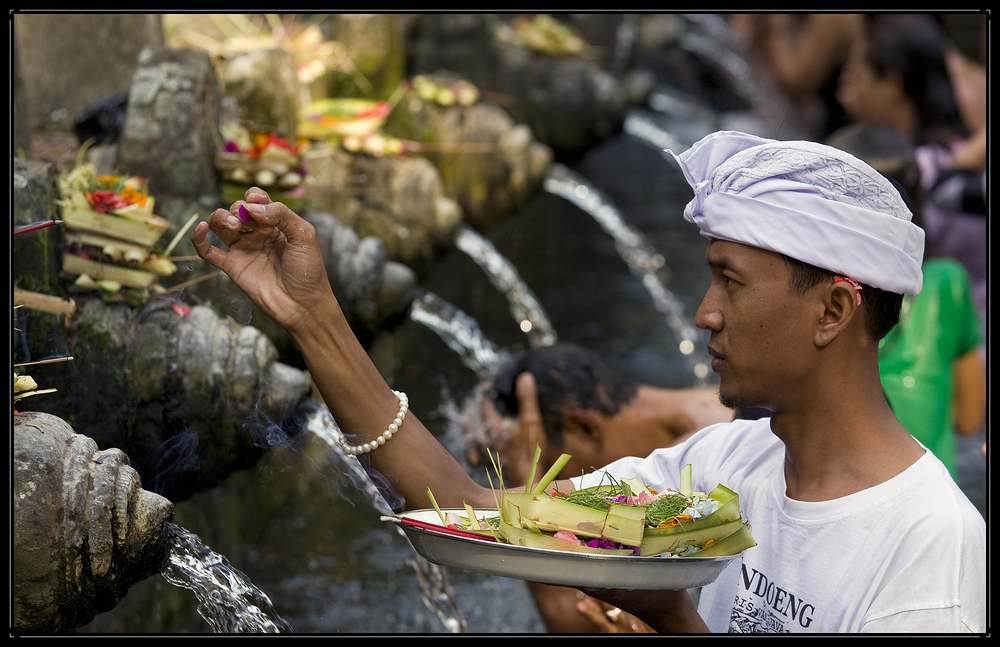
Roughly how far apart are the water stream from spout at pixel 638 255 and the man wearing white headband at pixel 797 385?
4336 mm

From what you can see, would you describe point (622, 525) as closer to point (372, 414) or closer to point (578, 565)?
point (578, 565)

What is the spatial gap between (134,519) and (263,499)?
2221 mm

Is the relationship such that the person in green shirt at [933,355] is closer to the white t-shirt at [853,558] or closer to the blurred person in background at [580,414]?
the blurred person in background at [580,414]

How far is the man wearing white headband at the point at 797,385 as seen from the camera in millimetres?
1649

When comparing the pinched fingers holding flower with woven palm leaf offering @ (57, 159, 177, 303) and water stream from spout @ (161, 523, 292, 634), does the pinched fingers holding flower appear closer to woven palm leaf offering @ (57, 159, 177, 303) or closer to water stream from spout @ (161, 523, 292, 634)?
water stream from spout @ (161, 523, 292, 634)

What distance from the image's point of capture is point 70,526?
5.80ft

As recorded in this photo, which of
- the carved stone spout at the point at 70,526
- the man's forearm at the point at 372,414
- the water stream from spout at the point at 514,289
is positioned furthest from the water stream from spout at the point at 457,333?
the carved stone spout at the point at 70,526

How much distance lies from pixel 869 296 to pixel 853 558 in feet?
1.58

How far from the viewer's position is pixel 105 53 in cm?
405

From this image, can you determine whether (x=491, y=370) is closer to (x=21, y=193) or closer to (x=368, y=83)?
(x=368, y=83)

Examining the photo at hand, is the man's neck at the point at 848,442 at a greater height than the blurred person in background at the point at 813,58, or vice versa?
the man's neck at the point at 848,442

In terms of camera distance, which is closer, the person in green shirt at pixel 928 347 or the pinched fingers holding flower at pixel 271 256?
the pinched fingers holding flower at pixel 271 256

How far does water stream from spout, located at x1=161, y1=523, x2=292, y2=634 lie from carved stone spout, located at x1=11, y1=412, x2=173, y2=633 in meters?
0.10

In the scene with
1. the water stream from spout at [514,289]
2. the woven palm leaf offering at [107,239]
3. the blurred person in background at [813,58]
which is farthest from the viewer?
the blurred person in background at [813,58]
